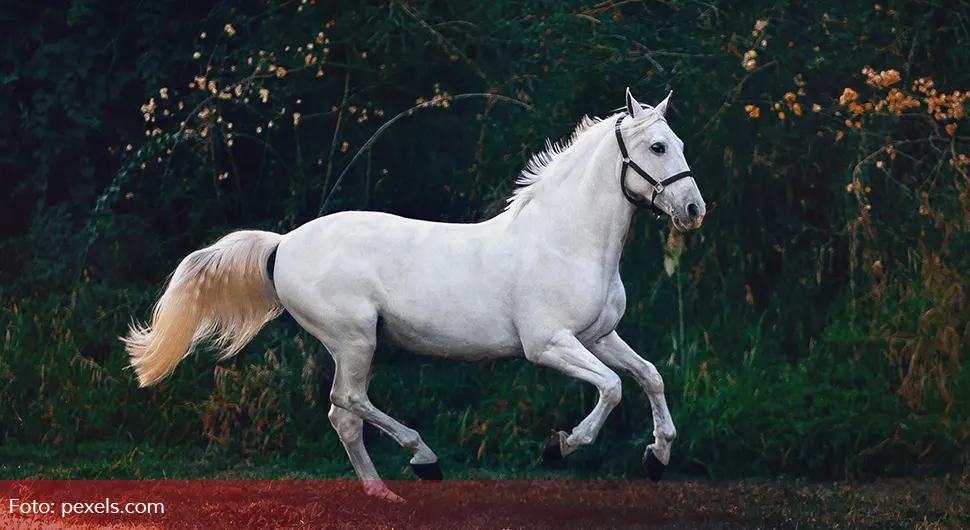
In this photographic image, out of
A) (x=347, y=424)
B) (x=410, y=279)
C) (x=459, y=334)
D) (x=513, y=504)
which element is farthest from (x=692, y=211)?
(x=347, y=424)

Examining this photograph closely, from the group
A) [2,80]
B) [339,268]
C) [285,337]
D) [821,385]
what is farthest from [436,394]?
[2,80]

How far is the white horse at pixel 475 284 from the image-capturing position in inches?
258

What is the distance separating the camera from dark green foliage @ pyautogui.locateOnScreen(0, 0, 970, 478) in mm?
7895

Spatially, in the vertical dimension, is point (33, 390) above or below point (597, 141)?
below

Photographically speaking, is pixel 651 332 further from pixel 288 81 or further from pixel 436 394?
pixel 288 81

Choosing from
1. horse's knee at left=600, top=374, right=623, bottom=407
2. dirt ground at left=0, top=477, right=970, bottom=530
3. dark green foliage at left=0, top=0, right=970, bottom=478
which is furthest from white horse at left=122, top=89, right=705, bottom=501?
dark green foliage at left=0, top=0, right=970, bottom=478

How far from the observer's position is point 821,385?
309 inches

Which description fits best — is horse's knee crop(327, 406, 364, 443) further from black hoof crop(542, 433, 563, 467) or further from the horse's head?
the horse's head

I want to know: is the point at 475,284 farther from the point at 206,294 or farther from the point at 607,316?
the point at 206,294

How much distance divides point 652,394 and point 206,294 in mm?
2556

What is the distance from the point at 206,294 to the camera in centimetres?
723

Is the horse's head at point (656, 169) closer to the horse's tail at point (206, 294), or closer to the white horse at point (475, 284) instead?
the white horse at point (475, 284)

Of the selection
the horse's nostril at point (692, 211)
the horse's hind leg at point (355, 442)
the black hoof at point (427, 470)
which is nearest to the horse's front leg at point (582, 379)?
the black hoof at point (427, 470)

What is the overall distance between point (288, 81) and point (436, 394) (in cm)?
253
